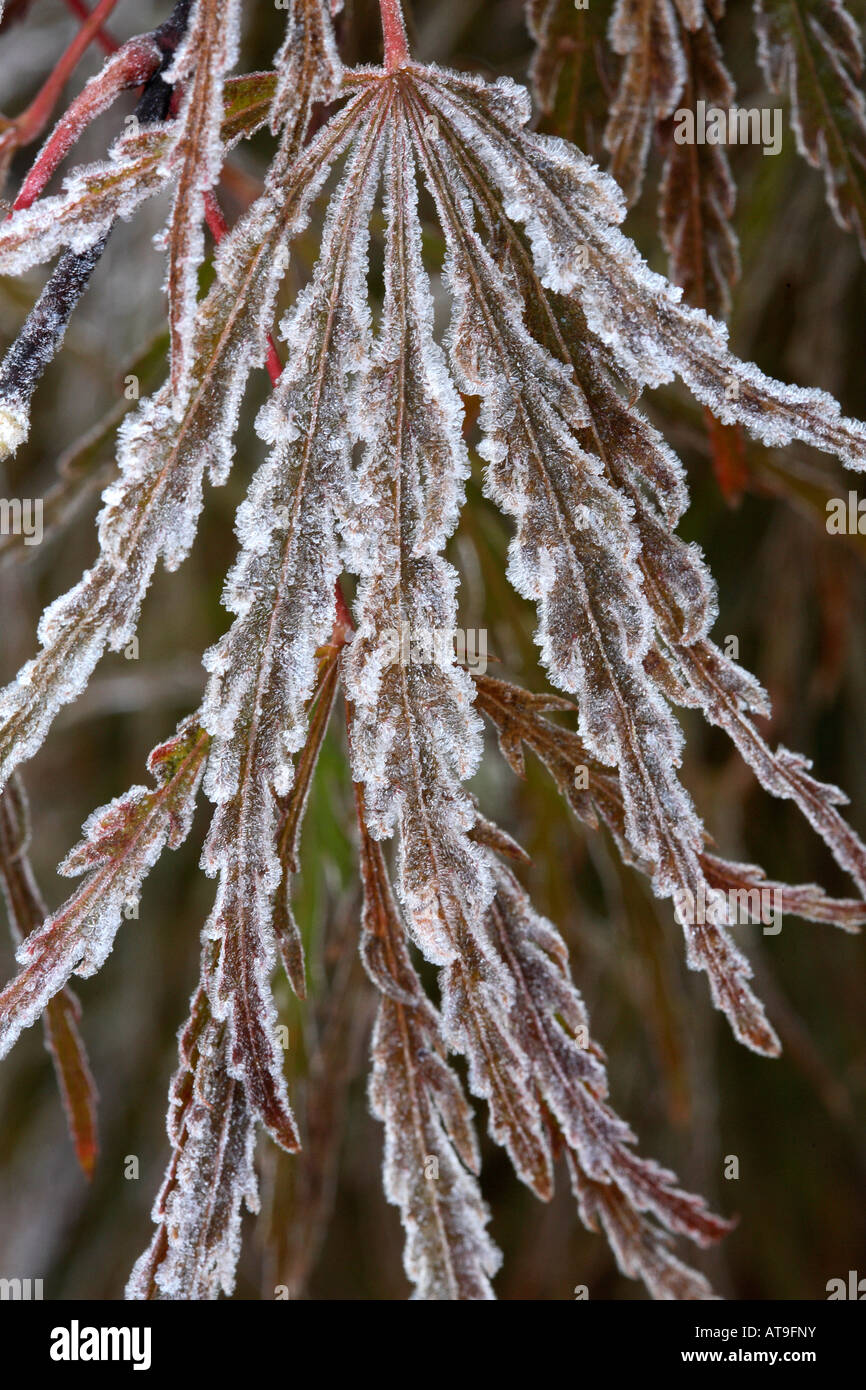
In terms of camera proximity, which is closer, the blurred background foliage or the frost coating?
the frost coating

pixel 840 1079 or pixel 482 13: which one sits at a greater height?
pixel 482 13

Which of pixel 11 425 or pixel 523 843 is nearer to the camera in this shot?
pixel 11 425

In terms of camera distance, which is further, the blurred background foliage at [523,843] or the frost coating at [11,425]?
the blurred background foliage at [523,843]

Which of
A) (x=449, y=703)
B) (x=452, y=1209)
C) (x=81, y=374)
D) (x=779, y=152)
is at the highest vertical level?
(x=81, y=374)

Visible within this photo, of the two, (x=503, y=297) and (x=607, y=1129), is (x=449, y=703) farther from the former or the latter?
(x=607, y=1129)

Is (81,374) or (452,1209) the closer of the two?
(452,1209)

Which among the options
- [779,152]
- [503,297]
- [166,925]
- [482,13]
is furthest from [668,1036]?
[482,13]
